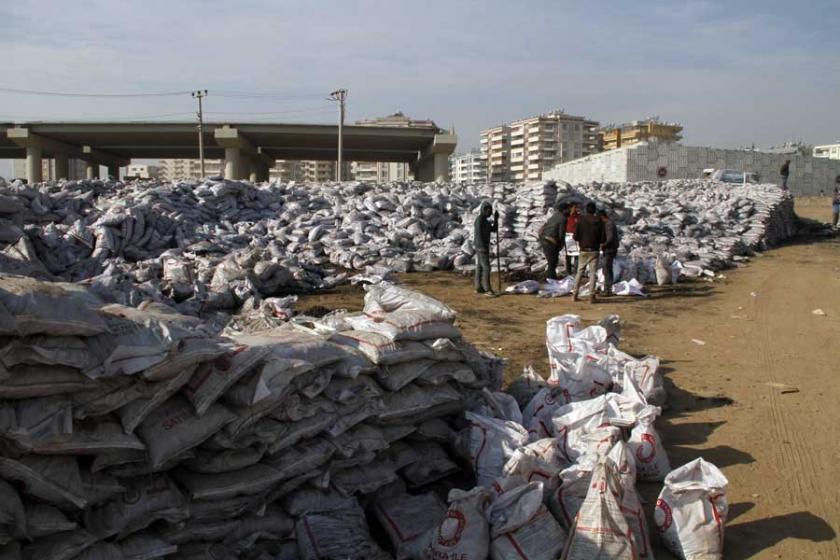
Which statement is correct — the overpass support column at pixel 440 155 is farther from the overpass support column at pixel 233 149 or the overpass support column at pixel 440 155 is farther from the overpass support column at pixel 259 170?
the overpass support column at pixel 259 170

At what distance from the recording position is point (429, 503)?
3.44m

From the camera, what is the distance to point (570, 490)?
320cm

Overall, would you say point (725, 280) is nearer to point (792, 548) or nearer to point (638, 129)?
point (792, 548)

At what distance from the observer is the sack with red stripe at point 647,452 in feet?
12.2

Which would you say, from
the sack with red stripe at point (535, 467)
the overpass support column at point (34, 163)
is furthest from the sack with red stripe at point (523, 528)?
the overpass support column at point (34, 163)

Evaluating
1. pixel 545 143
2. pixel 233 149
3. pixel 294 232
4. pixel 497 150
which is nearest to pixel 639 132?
pixel 545 143

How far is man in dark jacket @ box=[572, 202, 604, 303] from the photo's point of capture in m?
9.05

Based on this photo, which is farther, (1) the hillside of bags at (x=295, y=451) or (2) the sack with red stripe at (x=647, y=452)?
(2) the sack with red stripe at (x=647, y=452)

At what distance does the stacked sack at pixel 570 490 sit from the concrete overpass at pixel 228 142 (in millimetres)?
31757

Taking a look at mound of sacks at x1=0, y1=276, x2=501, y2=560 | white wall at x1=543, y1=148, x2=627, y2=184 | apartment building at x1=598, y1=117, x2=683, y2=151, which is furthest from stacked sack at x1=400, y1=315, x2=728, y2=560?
apartment building at x1=598, y1=117, x2=683, y2=151

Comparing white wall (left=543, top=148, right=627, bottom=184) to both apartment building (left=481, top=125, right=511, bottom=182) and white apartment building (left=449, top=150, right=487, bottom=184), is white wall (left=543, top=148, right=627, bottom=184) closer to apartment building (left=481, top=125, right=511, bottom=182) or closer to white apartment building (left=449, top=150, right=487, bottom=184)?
apartment building (left=481, top=125, right=511, bottom=182)

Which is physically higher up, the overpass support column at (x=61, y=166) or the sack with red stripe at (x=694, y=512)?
the overpass support column at (x=61, y=166)

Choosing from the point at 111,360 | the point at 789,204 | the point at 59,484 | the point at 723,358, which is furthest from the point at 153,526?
the point at 789,204

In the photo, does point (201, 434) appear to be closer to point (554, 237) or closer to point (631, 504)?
point (631, 504)
